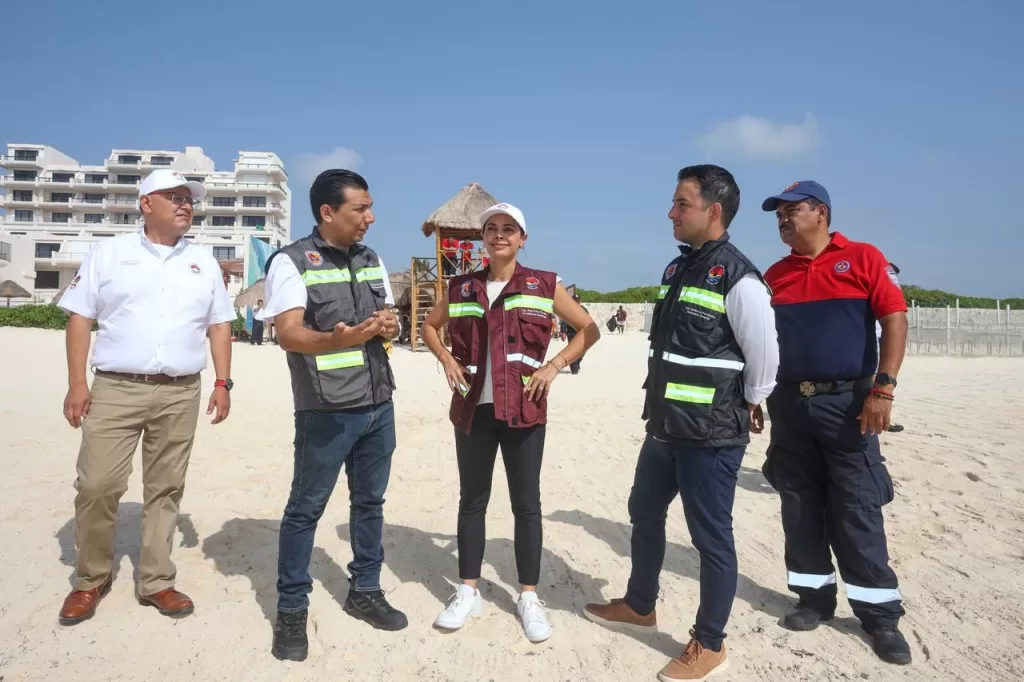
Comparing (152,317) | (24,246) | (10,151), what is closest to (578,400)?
(152,317)

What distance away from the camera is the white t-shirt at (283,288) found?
118 inches

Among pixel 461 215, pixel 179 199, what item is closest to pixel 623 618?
pixel 179 199

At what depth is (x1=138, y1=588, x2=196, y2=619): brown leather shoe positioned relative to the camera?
330 centimetres

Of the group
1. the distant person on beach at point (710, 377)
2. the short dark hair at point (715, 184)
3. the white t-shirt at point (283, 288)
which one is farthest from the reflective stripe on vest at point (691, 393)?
the white t-shirt at point (283, 288)

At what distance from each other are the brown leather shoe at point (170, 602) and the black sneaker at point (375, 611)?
79cm

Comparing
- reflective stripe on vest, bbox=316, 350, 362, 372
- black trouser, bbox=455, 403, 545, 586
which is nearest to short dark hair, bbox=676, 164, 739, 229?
black trouser, bbox=455, 403, 545, 586

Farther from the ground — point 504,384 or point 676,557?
point 504,384

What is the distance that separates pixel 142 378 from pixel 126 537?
1.70 metres

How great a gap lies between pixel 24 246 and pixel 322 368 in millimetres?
64886

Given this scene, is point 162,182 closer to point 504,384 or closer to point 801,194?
point 504,384

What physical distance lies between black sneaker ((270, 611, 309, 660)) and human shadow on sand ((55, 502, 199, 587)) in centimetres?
127

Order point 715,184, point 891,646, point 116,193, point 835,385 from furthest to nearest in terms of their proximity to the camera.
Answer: point 116,193
point 835,385
point 891,646
point 715,184

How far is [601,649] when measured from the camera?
3.10 metres

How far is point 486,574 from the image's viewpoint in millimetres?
3930
